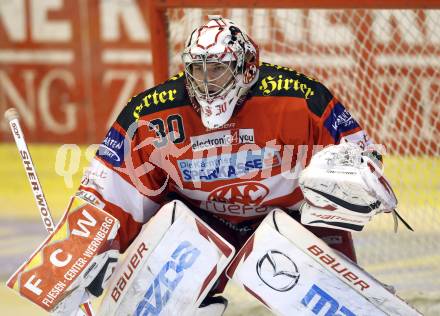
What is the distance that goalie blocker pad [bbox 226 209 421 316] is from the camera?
9.28 feet

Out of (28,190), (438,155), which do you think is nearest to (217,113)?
(438,155)

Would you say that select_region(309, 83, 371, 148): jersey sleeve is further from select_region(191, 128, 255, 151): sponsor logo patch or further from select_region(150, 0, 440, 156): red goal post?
select_region(150, 0, 440, 156): red goal post

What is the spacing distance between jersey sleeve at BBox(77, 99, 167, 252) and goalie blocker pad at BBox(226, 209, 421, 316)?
0.42m

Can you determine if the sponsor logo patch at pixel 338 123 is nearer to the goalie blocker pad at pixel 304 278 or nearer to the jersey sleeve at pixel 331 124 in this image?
the jersey sleeve at pixel 331 124

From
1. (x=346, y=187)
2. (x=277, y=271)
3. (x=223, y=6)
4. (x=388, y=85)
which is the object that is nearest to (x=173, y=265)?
(x=277, y=271)

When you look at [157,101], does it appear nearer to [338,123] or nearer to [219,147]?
[219,147]

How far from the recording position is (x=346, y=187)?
8.84ft

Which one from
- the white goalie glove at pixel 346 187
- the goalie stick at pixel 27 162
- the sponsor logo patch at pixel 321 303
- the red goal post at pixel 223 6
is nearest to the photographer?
the white goalie glove at pixel 346 187

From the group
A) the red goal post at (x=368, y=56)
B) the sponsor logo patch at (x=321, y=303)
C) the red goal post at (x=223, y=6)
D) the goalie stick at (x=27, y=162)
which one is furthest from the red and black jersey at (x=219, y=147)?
the red goal post at (x=368, y=56)

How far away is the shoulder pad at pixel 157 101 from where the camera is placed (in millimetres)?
3041

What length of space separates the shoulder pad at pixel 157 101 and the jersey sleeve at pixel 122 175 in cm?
2

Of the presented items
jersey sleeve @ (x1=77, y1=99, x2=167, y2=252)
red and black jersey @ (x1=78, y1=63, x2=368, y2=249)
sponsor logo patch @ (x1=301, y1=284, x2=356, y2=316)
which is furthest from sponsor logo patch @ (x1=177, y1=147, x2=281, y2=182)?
sponsor logo patch @ (x1=301, y1=284, x2=356, y2=316)

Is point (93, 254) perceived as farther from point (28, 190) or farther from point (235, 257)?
point (28, 190)

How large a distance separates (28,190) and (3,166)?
57 centimetres
